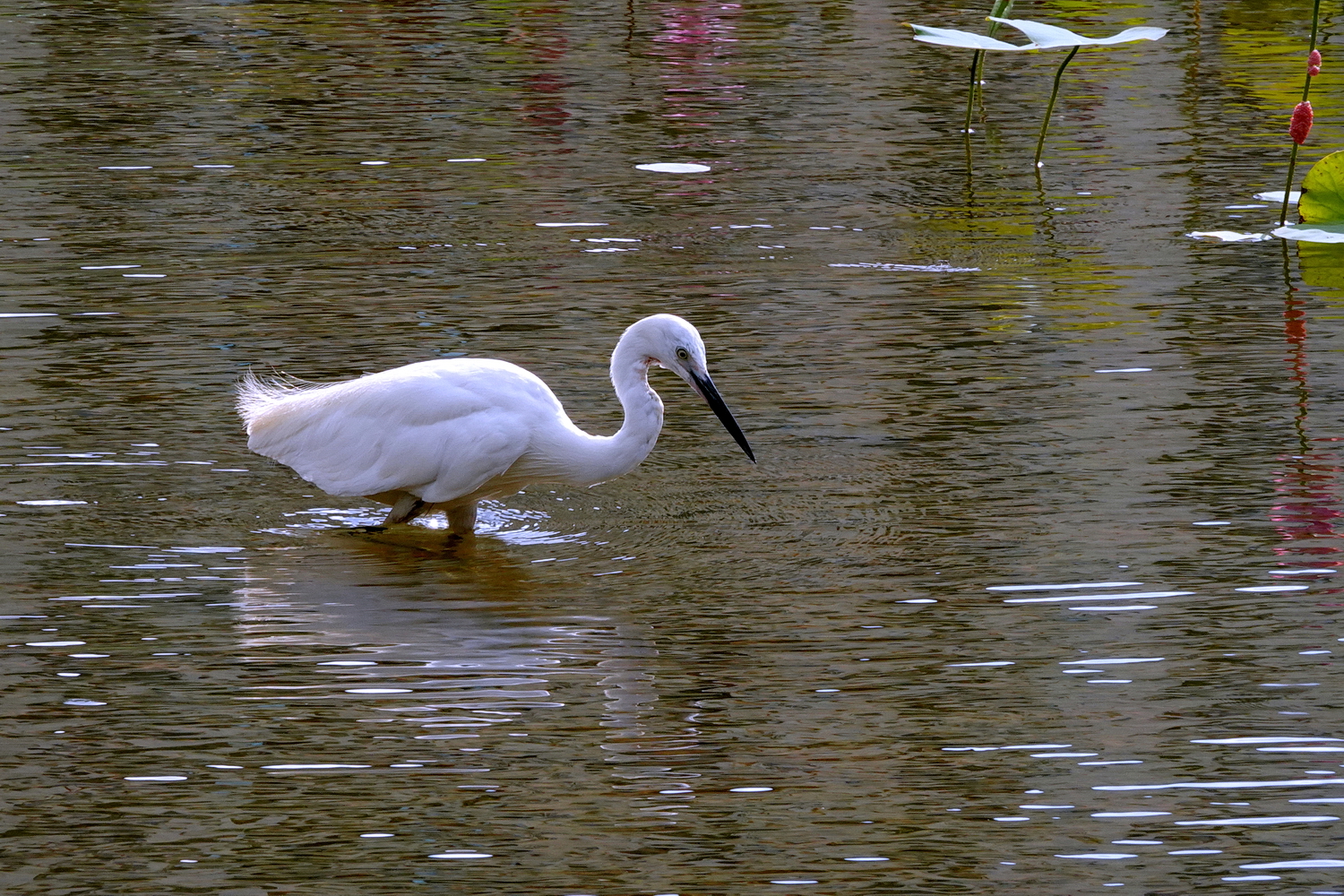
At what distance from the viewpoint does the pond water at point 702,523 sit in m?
3.97

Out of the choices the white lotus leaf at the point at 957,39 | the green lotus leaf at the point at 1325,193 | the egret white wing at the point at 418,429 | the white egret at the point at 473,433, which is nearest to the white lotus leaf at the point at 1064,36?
the white lotus leaf at the point at 957,39

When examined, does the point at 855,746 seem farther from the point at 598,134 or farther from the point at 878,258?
the point at 598,134

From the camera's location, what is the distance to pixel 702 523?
5.72 m

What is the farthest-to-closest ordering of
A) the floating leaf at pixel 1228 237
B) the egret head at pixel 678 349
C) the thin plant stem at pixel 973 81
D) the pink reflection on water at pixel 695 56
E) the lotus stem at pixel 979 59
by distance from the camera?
the pink reflection on water at pixel 695 56 → the thin plant stem at pixel 973 81 → the lotus stem at pixel 979 59 → the floating leaf at pixel 1228 237 → the egret head at pixel 678 349

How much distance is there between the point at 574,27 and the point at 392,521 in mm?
8625

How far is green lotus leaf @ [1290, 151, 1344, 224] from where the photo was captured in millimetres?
8133

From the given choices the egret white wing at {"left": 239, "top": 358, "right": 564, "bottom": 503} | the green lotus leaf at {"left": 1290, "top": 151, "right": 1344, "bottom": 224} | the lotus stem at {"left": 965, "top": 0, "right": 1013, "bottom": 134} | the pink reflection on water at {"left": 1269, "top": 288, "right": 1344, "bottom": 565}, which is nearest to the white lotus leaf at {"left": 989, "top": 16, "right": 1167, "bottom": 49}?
the lotus stem at {"left": 965, "top": 0, "right": 1013, "bottom": 134}

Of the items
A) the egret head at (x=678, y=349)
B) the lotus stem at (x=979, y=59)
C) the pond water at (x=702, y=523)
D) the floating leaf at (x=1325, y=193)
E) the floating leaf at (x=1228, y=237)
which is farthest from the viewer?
the lotus stem at (x=979, y=59)

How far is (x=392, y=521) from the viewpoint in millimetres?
5973

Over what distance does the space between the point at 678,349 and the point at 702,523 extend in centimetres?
47

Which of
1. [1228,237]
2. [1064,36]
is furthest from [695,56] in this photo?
[1228,237]

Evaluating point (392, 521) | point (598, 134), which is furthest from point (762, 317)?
point (598, 134)

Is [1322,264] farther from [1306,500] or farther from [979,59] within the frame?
[1306,500]

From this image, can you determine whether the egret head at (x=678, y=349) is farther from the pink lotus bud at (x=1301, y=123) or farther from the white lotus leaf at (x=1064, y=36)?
the white lotus leaf at (x=1064, y=36)
